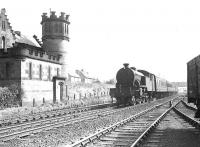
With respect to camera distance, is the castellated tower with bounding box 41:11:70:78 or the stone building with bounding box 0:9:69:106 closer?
the stone building with bounding box 0:9:69:106

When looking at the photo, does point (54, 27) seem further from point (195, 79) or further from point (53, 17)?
point (195, 79)

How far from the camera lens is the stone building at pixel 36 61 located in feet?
97.1

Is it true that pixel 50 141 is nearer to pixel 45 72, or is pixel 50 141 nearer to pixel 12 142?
pixel 12 142

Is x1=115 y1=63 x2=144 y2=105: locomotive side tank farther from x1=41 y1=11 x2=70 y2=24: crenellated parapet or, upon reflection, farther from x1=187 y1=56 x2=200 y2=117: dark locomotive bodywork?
x1=41 y1=11 x2=70 y2=24: crenellated parapet

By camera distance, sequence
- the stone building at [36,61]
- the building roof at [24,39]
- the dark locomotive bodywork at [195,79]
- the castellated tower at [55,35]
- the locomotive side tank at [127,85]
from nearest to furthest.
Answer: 1. the dark locomotive bodywork at [195,79]
2. the locomotive side tank at [127,85]
3. the stone building at [36,61]
4. the building roof at [24,39]
5. the castellated tower at [55,35]

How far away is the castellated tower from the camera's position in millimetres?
44562

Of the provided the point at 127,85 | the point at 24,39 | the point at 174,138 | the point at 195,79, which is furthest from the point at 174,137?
the point at 24,39

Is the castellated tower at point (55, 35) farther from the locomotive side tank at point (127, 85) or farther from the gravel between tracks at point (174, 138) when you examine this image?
the gravel between tracks at point (174, 138)

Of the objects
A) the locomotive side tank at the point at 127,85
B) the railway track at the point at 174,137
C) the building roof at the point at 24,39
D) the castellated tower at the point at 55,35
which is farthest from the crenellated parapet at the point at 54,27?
the railway track at the point at 174,137

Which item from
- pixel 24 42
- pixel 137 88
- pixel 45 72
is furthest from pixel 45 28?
pixel 137 88

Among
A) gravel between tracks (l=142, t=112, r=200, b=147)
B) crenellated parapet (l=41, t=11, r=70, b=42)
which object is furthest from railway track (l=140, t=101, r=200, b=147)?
crenellated parapet (l=41, t=11, r=70, b=42)

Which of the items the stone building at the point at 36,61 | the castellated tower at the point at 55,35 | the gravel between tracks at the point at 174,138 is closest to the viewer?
the gravel between tracks at the point at 174,138

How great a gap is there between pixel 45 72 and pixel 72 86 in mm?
12573

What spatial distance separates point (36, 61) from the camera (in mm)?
32531
